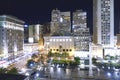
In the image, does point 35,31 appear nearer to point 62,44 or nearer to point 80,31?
point 80,31

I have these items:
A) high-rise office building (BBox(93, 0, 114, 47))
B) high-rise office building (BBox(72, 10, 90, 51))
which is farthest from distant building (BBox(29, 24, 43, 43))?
high-rise office building (BBox(93, 0, 114, 47))

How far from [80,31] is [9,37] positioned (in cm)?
1075

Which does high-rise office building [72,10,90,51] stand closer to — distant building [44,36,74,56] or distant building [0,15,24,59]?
distant building [44,36,74,56]

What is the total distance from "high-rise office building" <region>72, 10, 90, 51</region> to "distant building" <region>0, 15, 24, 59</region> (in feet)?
23.8

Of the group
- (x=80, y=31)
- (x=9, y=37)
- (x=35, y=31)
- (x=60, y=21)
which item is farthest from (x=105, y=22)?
(x=35, y=31)

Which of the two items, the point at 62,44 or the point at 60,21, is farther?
the point at 60,21

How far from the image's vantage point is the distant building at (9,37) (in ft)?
75.9

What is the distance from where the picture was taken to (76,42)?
29.6m

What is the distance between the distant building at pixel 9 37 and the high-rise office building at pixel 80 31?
286 inches

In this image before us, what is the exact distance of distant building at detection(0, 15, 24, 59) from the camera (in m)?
23.1

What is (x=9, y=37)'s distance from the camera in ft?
80.1

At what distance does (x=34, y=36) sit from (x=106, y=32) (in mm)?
18473

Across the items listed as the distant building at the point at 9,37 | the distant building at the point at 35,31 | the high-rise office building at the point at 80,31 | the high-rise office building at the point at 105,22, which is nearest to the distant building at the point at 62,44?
the high-rise office building at the point at 80,31

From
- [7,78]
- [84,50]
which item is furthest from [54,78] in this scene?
[84,50]
